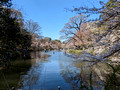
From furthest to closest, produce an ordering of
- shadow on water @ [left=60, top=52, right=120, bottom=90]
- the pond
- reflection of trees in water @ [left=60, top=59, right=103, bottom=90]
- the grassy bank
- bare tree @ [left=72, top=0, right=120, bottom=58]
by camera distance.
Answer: the grassy bank < the pond < reflection of trees in water @ [left=60, top=59, right=103, bottom=90] < shadow on water @ [left=60, top=52, right=120, bottom=90] < bare tree @ [left=72, top=0, right=120, bottom=58]

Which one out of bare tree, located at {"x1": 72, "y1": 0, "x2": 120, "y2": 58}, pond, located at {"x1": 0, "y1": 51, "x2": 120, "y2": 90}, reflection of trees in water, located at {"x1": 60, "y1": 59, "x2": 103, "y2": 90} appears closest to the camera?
bare tree, located at {"x1": 72, "y1": 0, "x2": 120, "y2": 58}

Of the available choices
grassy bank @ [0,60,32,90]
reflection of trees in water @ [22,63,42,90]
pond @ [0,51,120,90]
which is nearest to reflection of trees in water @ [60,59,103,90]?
pond @ [0,51,120,90]

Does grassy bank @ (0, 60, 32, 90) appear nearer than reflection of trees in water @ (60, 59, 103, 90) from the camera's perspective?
No

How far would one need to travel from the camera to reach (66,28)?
18.3m

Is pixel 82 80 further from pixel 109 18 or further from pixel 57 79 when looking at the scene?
Answer: pixel 109 18

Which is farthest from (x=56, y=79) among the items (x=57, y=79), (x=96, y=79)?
(x=96, y=79)

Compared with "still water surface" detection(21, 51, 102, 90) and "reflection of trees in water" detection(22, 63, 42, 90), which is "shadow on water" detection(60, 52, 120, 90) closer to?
"still water surface" detection(21, 51, 102, 90)

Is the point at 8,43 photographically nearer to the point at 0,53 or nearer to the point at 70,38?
the point at 0,53

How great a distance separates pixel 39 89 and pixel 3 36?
3.00m

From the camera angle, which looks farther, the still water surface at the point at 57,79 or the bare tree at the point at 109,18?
the still water surface at the point at 57,79

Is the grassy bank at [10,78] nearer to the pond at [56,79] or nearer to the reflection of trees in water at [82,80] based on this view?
the pond at [56,79]

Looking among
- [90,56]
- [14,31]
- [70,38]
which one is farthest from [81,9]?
[70,38]

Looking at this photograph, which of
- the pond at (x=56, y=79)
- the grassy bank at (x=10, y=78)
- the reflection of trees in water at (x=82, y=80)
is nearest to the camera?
the reflection of trees in water at (x=82, y=80)

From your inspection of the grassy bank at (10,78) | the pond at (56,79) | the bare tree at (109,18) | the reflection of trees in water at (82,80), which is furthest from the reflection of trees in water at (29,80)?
the bare tree at (109,18)
